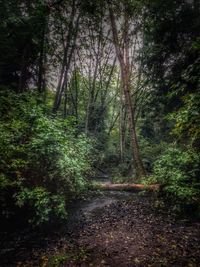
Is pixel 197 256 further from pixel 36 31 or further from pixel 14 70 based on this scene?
pixel 14 70

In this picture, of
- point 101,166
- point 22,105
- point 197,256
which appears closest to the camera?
point 197,256

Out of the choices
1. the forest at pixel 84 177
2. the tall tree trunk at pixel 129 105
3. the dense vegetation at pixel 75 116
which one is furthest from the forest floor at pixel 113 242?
the tall tree trunk at pixel 129 105

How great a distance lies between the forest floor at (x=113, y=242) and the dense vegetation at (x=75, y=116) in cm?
64

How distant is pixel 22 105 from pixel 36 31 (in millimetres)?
4336

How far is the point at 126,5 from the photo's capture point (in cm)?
1366

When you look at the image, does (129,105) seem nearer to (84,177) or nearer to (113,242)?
(84,177)

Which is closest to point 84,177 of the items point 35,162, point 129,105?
point 35,162

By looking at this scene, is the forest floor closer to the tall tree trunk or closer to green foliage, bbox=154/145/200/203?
green foliage, bbox=154/145/200/203

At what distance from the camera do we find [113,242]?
5.80m

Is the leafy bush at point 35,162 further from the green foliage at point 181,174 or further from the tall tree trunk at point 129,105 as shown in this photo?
the tall tree trunk at point 129,105

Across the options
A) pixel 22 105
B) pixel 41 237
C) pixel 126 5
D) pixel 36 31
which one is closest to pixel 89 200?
pixel 41 237

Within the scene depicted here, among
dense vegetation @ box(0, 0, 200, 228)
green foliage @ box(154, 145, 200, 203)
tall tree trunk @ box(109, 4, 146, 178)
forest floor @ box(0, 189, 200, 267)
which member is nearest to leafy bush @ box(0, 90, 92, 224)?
dense vegetation @ box(0, 0, 200, 228)

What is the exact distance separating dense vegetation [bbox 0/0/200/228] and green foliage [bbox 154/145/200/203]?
30 mm

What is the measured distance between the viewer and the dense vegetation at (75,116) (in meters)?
6.09
